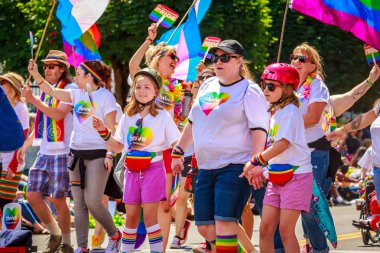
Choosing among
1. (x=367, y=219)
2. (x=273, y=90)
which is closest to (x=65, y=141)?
(x=273, y=90)

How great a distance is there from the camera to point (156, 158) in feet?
31.2

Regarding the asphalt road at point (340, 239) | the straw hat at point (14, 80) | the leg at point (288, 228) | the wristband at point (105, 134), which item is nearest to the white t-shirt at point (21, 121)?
the straw hat at point (14, 80)

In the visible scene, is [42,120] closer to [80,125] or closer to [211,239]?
[80,125]

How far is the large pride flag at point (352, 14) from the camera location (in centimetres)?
963

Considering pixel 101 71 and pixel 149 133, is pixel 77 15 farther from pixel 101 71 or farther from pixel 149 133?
pixel 149 133

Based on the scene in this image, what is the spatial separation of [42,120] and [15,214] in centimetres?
121

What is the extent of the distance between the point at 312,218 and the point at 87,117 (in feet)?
7.86

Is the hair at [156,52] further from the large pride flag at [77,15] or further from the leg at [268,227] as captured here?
the leg at [268,227]

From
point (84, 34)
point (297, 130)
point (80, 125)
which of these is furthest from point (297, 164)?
point (84, 34)

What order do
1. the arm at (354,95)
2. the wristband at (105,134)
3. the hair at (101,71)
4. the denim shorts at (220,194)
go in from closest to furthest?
1. the denim shorts at (220,194)
2. the wristband at (105,134)
3. the arm at (354,95)
4. the hair at (101,71)

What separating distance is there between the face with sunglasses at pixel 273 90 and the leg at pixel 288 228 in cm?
88

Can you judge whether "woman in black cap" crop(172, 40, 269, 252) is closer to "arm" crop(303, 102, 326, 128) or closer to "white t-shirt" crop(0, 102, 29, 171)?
"arm" crop(303, 102, 326, 128)

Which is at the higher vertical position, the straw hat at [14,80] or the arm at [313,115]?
the straw hat at [14,80]

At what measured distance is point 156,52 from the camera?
35.0 feet
